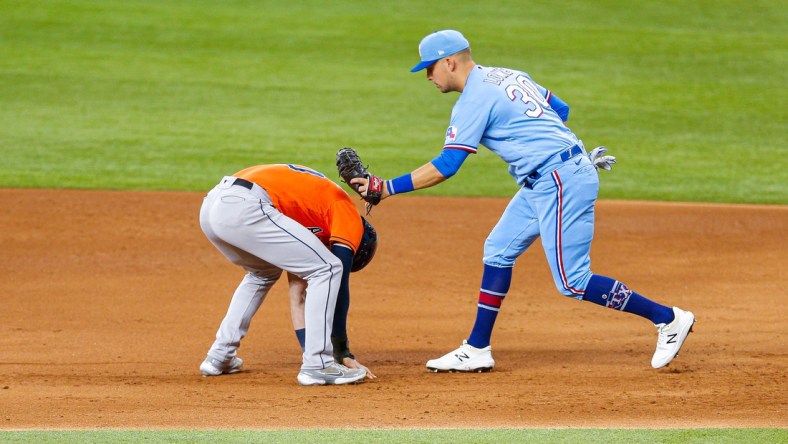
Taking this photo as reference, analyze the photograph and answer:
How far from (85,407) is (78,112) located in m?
11.1

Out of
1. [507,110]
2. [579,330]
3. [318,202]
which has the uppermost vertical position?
[507,110]

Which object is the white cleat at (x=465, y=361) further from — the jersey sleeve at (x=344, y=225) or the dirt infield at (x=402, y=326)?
the jersey sleeve at (x=344, y=225)

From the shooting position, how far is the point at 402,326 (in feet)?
25.2

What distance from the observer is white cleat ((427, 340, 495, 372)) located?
6348 millimetres

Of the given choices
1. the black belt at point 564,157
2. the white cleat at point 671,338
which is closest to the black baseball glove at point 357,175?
the black belt at point 564,157

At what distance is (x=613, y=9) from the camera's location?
23.3 metres

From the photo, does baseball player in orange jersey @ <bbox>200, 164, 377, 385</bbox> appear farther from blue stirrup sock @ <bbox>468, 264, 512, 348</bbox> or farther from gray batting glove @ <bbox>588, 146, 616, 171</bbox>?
gray batting glove @ <bbox>588, 146, 616, 171</bbox>

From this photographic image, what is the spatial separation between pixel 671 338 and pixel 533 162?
130 cm

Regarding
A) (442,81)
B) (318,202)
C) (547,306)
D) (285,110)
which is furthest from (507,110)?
(285,110)

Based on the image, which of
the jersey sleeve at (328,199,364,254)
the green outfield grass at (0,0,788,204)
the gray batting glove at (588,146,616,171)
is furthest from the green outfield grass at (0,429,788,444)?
the green outfield grass at (0,0,788,204)

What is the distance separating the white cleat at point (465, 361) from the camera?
6.35m

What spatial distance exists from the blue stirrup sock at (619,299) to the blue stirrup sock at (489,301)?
526mm

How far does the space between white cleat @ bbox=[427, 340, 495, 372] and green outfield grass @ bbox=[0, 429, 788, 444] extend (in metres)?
1.49

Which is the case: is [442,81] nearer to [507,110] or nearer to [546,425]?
[507,110]
